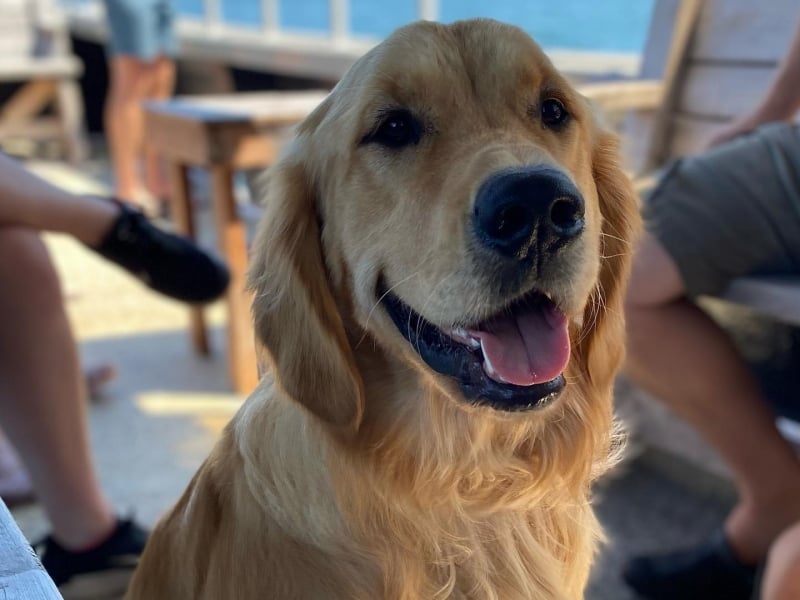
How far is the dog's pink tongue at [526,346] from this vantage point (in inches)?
48.9

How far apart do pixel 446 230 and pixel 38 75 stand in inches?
320

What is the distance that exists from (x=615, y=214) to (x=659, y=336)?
694 millimetres

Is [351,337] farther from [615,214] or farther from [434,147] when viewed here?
[615,214]

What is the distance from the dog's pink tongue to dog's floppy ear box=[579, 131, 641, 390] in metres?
0.21

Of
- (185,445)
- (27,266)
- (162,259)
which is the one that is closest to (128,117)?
(185,445)

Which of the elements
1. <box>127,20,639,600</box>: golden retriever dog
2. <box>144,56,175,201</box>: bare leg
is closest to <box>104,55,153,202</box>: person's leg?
<box>144,56,175,201</box>: bare leg

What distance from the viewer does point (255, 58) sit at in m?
6.86

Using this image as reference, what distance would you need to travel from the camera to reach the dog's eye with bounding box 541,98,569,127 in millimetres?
1416

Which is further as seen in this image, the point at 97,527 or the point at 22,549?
the point at 97,527

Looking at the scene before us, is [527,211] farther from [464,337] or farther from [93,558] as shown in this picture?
[93,558]

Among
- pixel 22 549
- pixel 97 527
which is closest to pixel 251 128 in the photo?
pixel 97 527

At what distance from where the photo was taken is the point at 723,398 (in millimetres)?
2084

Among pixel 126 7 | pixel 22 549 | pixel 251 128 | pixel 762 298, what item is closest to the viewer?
pixel 22 549

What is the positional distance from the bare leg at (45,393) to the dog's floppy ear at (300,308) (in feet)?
2.62
